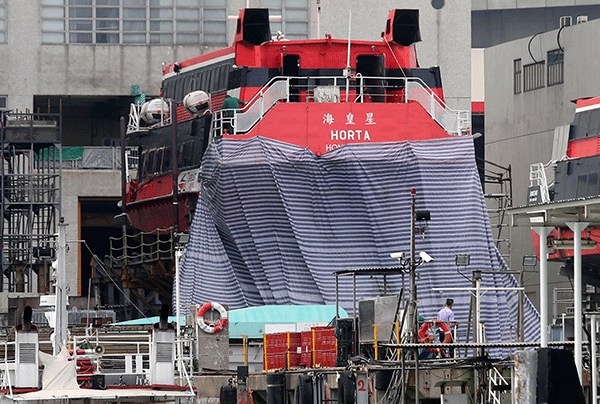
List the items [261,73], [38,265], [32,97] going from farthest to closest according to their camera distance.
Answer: [32,97] < [38,265] < [261,73]

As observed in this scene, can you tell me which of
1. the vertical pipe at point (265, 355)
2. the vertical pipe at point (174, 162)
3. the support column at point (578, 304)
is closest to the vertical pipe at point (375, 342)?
the vertical pipe at point (265, 355)

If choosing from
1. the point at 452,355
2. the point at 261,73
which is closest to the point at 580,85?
the point at 261,73

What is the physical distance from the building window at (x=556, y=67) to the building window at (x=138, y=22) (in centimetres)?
1235

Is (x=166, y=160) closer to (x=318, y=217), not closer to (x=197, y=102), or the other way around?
(x=197, y=102)

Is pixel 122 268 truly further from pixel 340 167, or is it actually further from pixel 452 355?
pixel 452 355

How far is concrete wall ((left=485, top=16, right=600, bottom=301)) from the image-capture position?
220 ft

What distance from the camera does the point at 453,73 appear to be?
74625mm

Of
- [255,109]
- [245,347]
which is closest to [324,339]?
[245,347]

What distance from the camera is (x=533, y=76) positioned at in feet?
230

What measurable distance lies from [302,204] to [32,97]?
2554cm

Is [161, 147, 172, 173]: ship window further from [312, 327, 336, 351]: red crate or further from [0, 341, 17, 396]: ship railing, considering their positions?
[0, 341, 17, 396]: ship railing

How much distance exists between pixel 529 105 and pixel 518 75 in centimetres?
131

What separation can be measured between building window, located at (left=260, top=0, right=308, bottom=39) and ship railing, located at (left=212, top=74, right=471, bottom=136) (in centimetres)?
1881

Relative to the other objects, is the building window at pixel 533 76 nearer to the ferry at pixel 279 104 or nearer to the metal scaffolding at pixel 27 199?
the ferry at pixel 279 104
